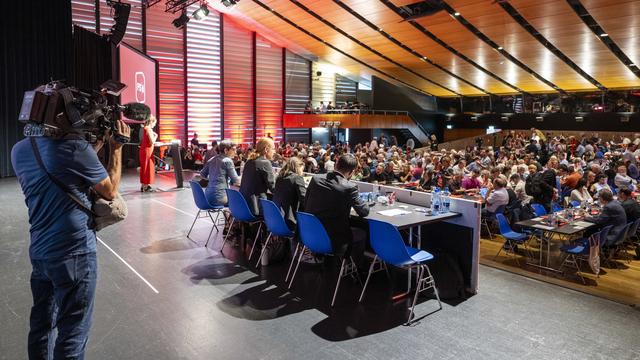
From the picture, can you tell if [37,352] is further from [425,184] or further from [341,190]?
[425,184]

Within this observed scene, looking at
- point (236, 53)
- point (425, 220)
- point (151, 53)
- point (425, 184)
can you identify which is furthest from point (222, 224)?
point (236, 53)

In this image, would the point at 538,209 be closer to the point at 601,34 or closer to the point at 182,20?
the point at 601,34

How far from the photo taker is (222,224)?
714cm

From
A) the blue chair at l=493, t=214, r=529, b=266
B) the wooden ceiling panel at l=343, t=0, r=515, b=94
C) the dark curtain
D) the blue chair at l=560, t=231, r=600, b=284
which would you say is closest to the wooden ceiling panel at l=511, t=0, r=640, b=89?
the wooden ceiling panel at l=343, t=0, r=515, b=94

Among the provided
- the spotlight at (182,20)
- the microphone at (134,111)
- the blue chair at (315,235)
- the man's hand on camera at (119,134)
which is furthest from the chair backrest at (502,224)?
the spotlight at (182,20)

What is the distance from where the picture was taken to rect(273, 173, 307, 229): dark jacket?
490 centimetres

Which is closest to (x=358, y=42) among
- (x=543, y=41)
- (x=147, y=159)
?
(x=543, y=41)

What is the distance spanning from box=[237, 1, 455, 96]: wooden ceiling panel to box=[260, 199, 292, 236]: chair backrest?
455 inches

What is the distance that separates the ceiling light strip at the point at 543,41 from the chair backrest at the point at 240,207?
9.60m

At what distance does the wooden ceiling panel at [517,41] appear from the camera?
1205 centimetres

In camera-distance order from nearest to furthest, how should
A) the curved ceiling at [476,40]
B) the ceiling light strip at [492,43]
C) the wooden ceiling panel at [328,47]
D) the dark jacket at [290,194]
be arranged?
the dark jacket at [290,194], the curved ceiling at [476,40], the ceiling light strip at [492,43], the wooden ceiling panel at [328,47]

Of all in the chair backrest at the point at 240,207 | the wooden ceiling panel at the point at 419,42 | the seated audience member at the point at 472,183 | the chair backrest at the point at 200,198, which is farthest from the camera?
→ the wooden ceiling panel at the point at 419,42

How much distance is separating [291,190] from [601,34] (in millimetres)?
12030

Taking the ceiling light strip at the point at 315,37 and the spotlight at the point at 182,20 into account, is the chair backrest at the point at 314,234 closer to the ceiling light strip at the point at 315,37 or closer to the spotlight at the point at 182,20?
the spotlight at the point at 182,20
